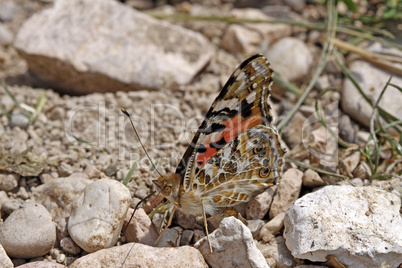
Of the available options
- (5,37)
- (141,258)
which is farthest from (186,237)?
(5,37)

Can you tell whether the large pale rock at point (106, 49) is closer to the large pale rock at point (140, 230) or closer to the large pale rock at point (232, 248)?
the large pale rock at point (140, 230)

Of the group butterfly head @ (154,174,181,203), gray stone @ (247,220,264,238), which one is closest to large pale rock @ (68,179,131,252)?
butterfly head @ (154,174,181,203)

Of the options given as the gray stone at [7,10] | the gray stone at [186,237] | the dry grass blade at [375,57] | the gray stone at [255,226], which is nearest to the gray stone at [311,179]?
the gray stone at [255,226]

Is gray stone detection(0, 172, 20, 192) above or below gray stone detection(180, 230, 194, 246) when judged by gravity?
above

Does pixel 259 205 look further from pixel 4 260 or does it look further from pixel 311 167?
pixel 4 260

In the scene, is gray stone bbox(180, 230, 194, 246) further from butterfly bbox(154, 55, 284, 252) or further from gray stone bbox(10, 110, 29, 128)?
gray stone bbox(10, 110, 29, 128)
